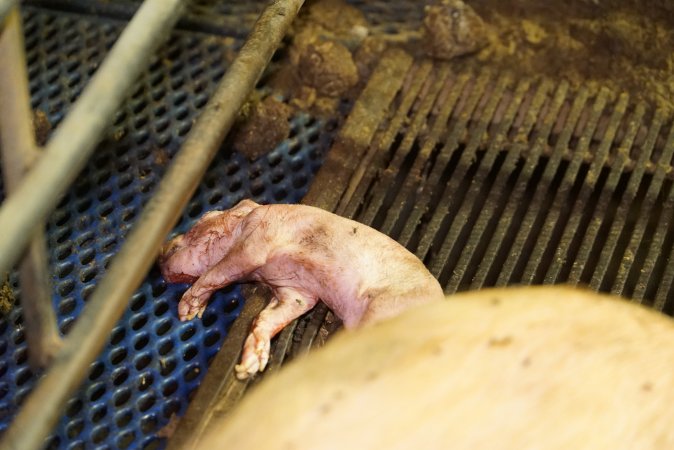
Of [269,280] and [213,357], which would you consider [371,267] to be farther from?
[213,357]

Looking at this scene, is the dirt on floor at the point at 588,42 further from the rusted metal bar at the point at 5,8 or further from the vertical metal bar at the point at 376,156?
the rusted metal bar at the point at 5,8

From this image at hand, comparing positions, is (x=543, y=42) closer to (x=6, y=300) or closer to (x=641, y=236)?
(x=641, y=236)

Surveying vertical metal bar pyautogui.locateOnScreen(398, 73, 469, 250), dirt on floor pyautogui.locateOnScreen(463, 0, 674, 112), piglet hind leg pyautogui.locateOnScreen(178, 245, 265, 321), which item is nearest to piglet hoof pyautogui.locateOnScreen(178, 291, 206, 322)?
piglet hind leg pyautogui.locateOnScreen(178, 245, 265, 321)

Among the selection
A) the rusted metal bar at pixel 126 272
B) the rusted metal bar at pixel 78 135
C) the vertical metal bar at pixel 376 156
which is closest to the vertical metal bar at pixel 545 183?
the vertical metal bar at pixel 376 156

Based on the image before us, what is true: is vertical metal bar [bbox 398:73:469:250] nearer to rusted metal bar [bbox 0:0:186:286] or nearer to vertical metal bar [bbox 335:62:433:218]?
vertical metal bar [bbox 335:62:433:218]

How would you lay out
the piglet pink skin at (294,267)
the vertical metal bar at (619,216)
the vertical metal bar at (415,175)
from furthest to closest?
the vertical metal bar at (415,175), the vertical metal bar at (619,216), the piglet pink skin at (294,267)

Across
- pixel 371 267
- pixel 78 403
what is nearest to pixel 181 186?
pixel 371 267
